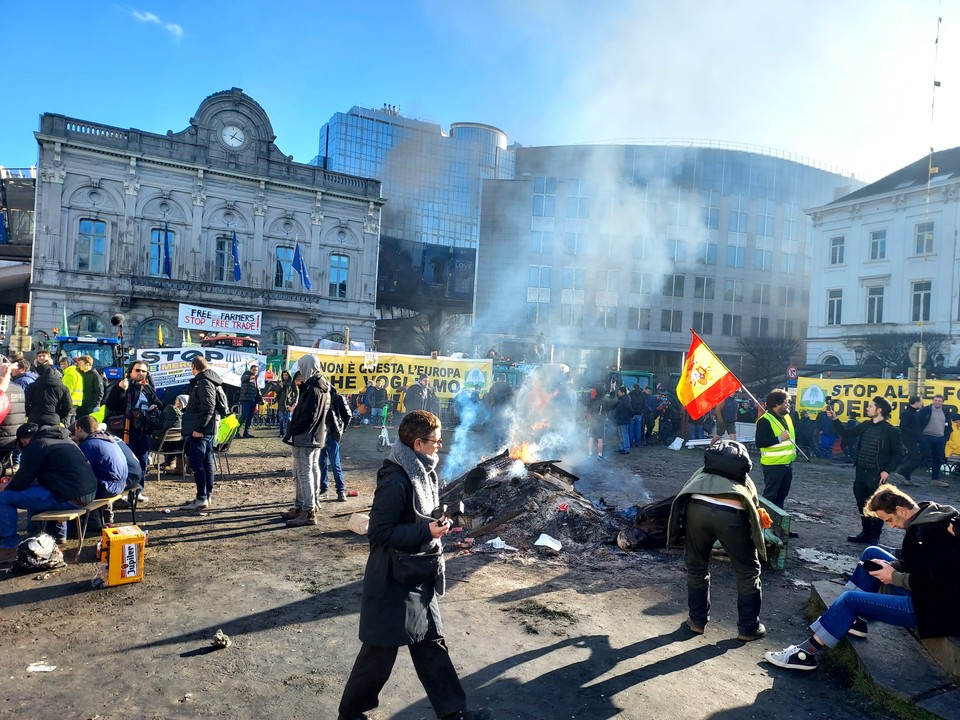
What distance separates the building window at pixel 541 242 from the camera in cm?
5059

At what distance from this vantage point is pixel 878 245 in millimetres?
34656

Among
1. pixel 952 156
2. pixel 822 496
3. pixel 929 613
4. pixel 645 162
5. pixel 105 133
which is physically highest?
pixel 645 162

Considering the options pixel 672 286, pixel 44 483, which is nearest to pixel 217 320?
pixel 44 483

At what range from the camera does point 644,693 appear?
3896 millimetres

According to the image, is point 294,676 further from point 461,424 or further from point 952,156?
point 952,156

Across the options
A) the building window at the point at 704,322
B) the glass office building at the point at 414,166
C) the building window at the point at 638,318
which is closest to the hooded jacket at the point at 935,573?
the building window at the point at 638,318

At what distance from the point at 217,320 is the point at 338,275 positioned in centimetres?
704

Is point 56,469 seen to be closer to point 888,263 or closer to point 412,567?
point 412,567

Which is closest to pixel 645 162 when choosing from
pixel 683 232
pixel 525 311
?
pixel 683 232

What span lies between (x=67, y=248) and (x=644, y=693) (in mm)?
31411

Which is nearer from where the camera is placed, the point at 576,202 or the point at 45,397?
the point at 45,397

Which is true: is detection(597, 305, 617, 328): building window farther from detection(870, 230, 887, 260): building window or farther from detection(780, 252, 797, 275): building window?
detection(870, 230, 887, 260): building window

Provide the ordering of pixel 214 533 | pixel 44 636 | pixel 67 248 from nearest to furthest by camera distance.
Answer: pixel 44 636
pixel 214 533
pixel 67 248

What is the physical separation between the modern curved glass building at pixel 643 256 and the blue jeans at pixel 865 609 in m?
43.1
